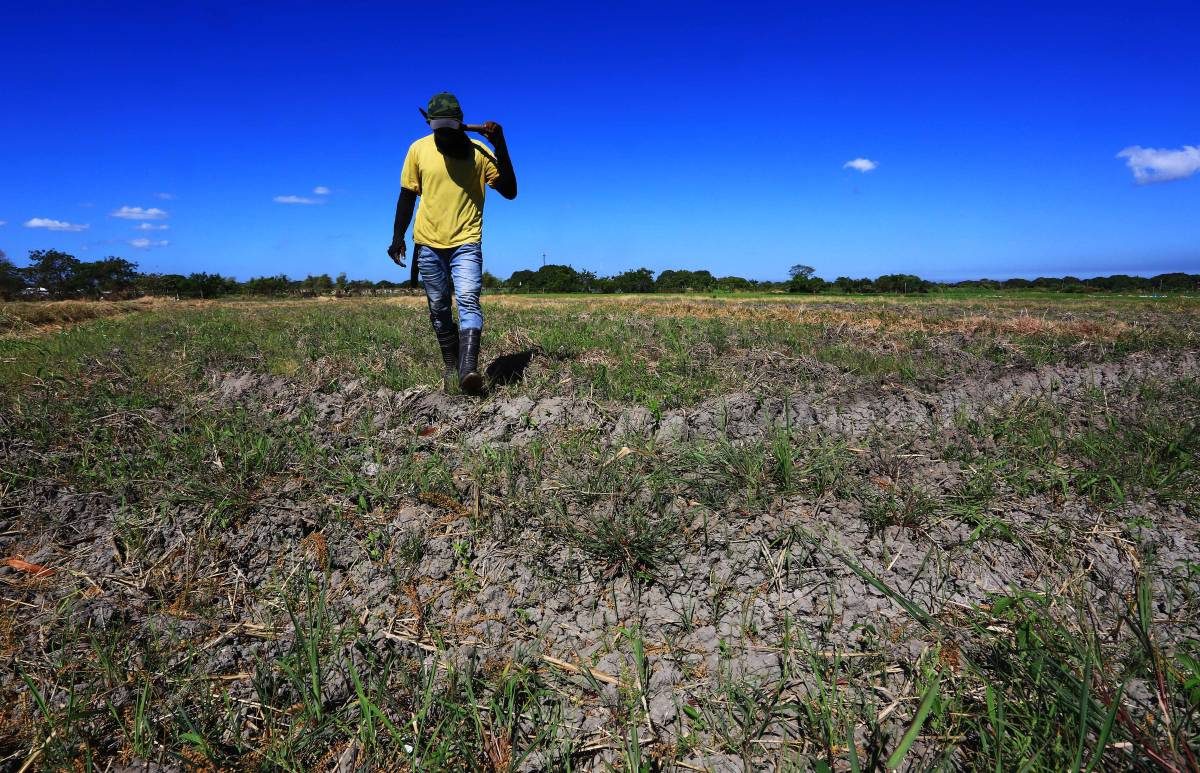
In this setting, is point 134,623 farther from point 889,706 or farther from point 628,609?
point 889,706

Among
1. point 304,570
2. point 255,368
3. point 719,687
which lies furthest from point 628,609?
point 255,368

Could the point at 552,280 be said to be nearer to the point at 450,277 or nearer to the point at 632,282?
the point at 632,282

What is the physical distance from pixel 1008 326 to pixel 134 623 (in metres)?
7.92

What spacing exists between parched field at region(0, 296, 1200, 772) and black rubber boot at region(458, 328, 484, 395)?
24 centimetres

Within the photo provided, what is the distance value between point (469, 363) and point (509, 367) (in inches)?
27.7

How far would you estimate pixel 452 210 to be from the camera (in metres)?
4.00

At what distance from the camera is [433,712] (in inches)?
55.7

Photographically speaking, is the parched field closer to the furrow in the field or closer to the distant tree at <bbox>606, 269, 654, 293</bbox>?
the furrow in the field

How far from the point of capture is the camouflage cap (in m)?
3.72

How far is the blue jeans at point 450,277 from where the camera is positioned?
13.0 feet

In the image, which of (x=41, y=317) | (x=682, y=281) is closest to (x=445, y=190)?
(x=41, y=317)

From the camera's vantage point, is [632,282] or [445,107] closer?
[445,107]

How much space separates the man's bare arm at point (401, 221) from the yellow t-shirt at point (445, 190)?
0.23 feet

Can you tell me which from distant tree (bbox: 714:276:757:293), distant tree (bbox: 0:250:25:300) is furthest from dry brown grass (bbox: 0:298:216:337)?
distant tree (bbox: 714:276:757:293)
